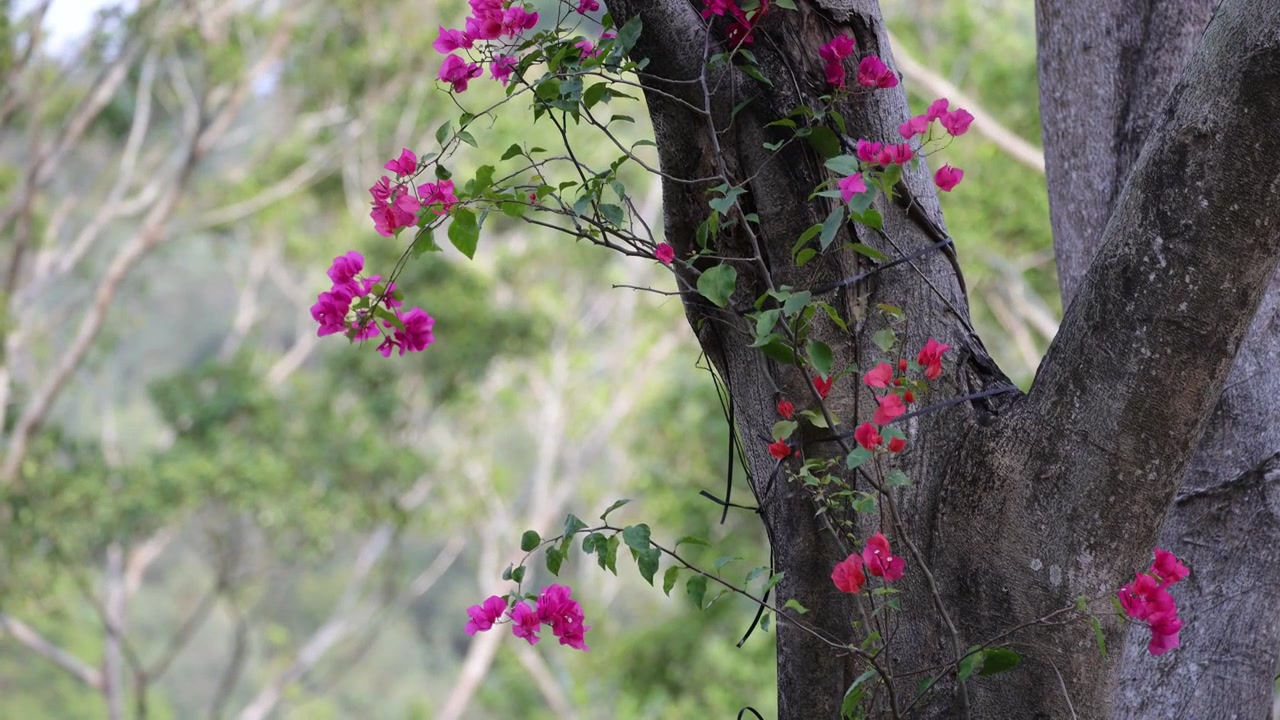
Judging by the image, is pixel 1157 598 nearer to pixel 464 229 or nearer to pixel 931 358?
pixel 931 358

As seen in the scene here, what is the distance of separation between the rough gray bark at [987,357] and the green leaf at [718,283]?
0.04 meters

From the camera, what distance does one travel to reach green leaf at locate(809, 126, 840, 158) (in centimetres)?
121

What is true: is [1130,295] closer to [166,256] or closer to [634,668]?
[634,668]

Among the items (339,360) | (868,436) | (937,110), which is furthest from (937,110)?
(339,360)

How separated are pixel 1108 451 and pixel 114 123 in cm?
914

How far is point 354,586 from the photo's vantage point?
10070mm

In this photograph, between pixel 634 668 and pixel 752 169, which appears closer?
pixel 752 169

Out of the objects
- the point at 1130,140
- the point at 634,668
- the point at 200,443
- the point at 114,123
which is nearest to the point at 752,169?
the point at 1130,140

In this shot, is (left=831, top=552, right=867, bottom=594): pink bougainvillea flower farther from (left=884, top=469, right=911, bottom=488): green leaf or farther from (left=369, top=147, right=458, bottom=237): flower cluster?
(left=369, top=147, right=458, bottom=237): flower cluster

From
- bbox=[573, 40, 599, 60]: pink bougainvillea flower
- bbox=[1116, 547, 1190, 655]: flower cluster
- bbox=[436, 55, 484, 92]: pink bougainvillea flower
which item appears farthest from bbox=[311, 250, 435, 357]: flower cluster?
bbox=[1116, 547, 1190, 655]: flower cluster

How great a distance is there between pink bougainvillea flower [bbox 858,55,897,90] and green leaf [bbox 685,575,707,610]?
0.51 metres

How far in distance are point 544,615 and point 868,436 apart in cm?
39

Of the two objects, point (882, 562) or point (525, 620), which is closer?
point (882, 562)

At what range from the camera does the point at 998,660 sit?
114 centimetres
